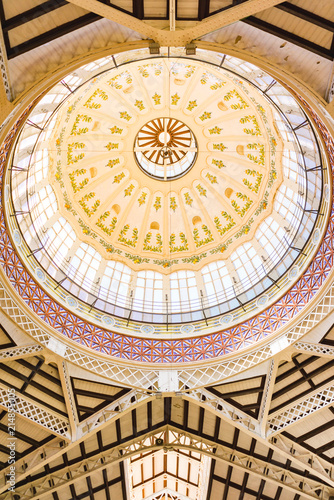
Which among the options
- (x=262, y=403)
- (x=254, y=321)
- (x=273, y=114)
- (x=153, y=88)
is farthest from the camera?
(x=153, y=88)

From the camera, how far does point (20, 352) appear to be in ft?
59.3

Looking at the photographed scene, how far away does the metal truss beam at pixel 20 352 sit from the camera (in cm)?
1773

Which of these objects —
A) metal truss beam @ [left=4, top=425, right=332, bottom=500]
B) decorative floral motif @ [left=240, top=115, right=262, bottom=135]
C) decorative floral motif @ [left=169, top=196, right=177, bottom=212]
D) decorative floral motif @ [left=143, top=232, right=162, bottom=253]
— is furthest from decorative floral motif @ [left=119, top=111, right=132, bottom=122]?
→ metal truss beam @ [left=4, top=425, right=332, bottom=500]

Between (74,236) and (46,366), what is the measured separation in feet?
27.7

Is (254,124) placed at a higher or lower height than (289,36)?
higher

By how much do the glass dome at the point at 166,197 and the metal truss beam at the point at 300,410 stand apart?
4.58 metres

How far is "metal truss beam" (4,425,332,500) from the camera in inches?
810

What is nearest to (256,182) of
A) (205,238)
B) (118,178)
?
(205,238)

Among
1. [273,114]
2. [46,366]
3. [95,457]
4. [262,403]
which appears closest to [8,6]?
[46,366]

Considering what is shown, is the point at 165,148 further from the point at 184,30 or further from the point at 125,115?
the point at 184,30

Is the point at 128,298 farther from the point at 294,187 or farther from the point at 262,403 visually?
the point at 294,187

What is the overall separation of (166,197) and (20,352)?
14.5 meters

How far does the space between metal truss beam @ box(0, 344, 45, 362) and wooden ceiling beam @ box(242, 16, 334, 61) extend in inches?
546

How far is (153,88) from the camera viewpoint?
2630 centimetres
